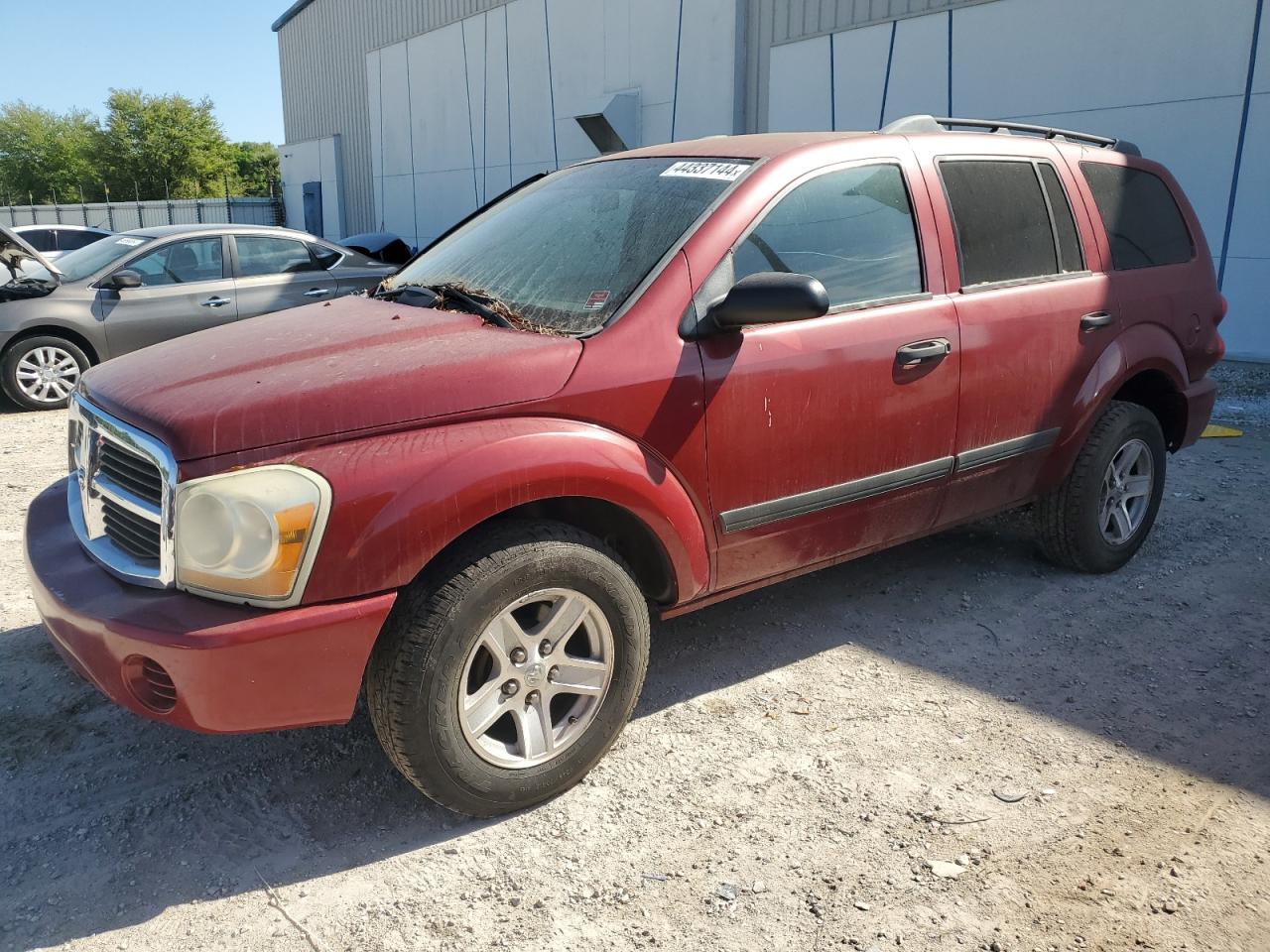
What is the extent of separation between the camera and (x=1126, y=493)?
4484 mm

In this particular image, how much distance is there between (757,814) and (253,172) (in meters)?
73.0

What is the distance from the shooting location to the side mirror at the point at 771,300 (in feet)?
9.26

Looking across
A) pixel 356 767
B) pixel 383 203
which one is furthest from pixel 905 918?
pixel 383 203

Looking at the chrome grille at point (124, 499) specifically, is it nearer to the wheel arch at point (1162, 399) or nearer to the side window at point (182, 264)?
the wheel arch at point (1162, 399)

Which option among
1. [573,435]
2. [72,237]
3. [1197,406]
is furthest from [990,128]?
[72,237]

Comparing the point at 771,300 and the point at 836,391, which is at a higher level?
the point at 771,300

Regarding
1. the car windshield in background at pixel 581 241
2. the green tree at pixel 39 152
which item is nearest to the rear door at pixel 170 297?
the car windshield in background at pixel 581 241

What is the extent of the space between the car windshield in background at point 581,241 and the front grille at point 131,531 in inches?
46.1

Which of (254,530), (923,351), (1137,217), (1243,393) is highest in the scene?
(1137,217)

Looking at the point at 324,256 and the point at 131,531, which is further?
the point at 324,256

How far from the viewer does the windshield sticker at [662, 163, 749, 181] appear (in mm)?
3209

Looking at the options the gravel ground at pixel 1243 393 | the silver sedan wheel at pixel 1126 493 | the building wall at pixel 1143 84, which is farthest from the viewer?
the building wall at pixel 1143 84

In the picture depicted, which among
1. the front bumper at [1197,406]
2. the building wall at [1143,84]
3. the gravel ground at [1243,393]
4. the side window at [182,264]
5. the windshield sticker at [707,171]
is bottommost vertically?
the gravel ground at [1243,393]

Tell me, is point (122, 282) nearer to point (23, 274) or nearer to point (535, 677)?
point (23, 274)
